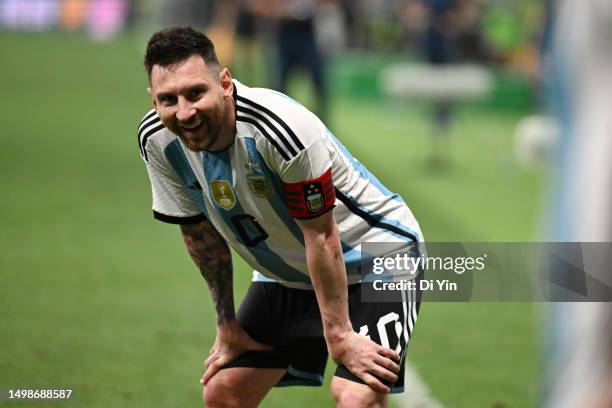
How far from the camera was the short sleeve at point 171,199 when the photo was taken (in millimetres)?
3783

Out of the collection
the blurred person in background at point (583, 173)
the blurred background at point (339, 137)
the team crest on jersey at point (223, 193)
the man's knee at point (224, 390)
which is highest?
the blurred person in background at point (583, 173)

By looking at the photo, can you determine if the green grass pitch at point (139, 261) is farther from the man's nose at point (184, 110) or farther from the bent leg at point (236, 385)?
the man's nose at point (184, 110)

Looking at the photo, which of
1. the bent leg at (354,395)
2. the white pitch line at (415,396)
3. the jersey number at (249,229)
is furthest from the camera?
the white pitch line at (415,396)

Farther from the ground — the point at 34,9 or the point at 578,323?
the point at 578,323

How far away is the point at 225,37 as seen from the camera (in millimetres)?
20047

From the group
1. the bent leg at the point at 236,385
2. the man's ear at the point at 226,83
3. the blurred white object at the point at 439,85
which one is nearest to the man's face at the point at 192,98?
the man's ear at the point at 226,83

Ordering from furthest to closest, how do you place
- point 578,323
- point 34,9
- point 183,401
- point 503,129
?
point 34,9, point 503,129, point 183,401, point 578,323

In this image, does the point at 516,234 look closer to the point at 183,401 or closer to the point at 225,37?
the point at 183,401

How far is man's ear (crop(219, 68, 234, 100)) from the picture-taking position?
11.2 ft

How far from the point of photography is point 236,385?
399cm

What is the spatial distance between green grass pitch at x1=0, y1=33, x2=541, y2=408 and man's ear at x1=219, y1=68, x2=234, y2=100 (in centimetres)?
245

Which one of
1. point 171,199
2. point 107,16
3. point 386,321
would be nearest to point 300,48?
point 171,199

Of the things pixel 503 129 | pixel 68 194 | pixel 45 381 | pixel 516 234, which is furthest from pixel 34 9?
pixel 45 381

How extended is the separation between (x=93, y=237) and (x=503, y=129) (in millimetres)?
8936
